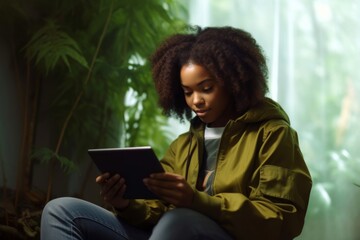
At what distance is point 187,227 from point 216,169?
26 cm

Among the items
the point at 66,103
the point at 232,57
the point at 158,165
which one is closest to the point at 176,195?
the point at 158,165

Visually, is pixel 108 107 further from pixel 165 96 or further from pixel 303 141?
pixel 303 141

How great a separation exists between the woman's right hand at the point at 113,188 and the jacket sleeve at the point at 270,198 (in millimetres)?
201

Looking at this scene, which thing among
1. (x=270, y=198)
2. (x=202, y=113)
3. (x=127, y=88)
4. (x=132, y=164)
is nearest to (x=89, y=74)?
(x=127, y=88)

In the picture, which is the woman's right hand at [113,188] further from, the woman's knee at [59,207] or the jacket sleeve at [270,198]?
the jacket sleeve at [270,198]

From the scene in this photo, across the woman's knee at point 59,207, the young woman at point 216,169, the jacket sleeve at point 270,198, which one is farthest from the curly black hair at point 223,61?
the woman's knee at point 59,207

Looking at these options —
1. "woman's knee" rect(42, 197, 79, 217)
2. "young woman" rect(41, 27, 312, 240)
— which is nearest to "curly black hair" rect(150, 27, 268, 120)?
"young woman" rect(41, 27, 312, 240)

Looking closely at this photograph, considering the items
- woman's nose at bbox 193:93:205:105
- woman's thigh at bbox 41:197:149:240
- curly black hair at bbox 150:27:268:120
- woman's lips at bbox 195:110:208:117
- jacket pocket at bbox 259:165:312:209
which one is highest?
curly black hair at bbox 150:27:268:120

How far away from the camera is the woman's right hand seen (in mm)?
1186

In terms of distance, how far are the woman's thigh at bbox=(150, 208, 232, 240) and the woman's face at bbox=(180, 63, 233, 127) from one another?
12.1 inches

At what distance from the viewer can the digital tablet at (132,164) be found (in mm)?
1067

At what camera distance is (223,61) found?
1.25m

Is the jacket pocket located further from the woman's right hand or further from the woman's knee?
the woman's knee

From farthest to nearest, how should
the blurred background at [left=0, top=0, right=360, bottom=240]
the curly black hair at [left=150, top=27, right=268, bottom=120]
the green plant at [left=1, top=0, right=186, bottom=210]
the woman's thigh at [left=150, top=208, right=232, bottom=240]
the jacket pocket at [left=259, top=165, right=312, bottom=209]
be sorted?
the green plant at [left=1, top=0, right=186, bottom=210]
the blurred background at [left=0, top=0, right=360, bottom=240]
the curly black hair at [left=150, top=27, right=268, bottom=120]
the jacket pocket at [left=259, top=165, right=312, bottom=209]
the woman's thigh at [left=150, top=208, right=232, bottom=240]
